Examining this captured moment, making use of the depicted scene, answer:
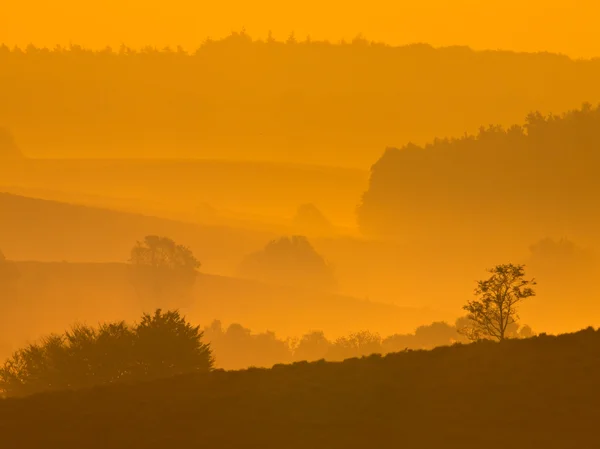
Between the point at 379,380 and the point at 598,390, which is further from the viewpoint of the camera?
the point at 379,380

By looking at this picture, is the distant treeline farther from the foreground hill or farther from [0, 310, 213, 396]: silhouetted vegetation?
the foreground hill

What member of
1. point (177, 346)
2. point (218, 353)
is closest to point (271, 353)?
point (218, 353)

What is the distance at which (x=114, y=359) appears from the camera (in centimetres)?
6356

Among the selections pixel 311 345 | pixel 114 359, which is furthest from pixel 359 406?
pixel 311 345

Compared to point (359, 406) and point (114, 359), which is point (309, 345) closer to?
point (114, 359)

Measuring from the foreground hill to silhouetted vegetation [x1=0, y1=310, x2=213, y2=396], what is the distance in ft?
75.1

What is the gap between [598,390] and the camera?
35812mm

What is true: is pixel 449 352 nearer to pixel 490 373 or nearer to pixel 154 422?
pixel 490 373

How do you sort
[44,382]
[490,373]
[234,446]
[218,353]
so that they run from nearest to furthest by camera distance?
[234,446] < [490,373] < [44,382] < [218,353]

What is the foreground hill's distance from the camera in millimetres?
33781

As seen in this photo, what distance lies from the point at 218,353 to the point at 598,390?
13960 centimetres

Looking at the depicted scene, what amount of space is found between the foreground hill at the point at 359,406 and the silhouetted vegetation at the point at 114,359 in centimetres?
2289

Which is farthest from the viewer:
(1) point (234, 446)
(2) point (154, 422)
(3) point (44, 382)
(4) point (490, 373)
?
(3) point (44, 382)

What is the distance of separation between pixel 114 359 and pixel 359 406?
29.1 m
